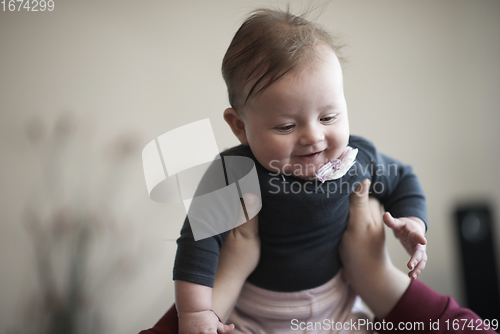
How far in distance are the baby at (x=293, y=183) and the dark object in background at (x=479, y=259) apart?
0.74 m

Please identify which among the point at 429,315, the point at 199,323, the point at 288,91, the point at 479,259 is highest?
the point at 288,91

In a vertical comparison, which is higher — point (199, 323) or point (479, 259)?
point (199, 323)

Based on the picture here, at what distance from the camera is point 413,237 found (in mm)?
525

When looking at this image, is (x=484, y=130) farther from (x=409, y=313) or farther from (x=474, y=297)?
(x=409, y=313)

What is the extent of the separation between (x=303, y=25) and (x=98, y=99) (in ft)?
2.18

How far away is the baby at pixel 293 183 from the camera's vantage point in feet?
1.65

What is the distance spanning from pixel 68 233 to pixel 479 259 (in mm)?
1279

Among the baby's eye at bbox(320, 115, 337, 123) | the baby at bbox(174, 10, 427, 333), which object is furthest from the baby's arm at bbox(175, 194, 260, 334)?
the baby's eye at bbox(320, 115, 337, 123)

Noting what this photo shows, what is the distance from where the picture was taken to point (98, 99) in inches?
39.1

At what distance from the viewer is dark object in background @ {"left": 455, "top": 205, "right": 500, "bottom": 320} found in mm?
1218

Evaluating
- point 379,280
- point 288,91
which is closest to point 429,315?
point 379,280

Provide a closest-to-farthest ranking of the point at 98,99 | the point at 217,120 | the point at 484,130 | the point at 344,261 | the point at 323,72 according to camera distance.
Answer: the point at 323,72 < the point at 344,261 < the point at 217,120 < the point at 98,99 < the point at 484,130

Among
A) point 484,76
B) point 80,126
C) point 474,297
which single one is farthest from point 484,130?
point 80,126

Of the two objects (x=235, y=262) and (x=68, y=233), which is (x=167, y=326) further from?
(x=68, y=233)
